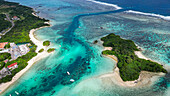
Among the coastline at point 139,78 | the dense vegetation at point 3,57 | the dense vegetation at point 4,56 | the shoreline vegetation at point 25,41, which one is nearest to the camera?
the coastline at point 139,78

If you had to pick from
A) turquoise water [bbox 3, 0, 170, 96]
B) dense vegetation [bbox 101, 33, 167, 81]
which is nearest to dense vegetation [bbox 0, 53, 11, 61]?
turquoise water [bbox 3, 0, 170, 96]

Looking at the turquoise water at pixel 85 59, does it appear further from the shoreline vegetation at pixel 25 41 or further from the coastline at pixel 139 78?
the shoreline vegetation at pixel 25 41

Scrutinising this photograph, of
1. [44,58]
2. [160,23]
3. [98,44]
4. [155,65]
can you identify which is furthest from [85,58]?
[160,23]

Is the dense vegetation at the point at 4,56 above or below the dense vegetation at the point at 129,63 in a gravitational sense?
below

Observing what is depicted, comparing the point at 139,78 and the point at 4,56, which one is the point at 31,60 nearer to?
the point at 4,56

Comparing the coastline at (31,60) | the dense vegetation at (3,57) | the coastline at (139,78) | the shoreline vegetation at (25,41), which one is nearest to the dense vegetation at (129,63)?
the coastline at (139,78)

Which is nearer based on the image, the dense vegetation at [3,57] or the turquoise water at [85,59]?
the turquoise water at [85,59]

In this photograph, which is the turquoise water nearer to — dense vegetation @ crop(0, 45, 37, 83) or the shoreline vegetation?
the shoreline vegetation
